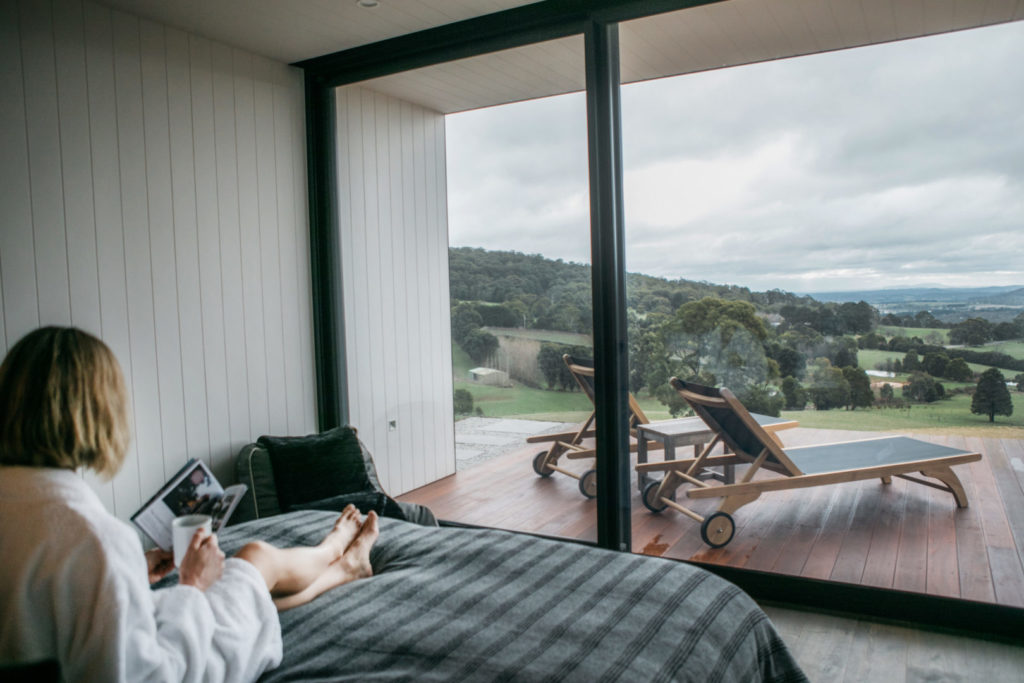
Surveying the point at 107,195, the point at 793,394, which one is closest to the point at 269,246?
the point at 107,195

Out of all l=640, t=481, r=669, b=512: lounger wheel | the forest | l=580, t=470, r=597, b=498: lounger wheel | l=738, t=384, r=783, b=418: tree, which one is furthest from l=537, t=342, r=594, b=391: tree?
l=738, t=384, r=783, b=418: tree

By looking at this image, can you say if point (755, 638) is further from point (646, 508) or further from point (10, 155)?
point (10, 155)

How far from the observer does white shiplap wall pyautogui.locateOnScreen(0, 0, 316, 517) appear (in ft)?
8.61

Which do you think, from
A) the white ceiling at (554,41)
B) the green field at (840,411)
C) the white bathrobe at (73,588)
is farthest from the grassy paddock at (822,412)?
the white bathrobe at (73,588)

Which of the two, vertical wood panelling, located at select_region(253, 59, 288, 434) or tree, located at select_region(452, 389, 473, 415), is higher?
vertical wood panelling, located at select_region(253, 59, 288, 434)

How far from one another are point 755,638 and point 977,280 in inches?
65.7

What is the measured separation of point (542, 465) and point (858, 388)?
1464 millimetres

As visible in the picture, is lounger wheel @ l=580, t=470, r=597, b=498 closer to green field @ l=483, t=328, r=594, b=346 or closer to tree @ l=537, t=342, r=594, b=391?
tree @ l=537, t=342, r=594, b=391

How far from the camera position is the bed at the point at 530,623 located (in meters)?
1.57

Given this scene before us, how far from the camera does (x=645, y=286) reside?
3.10m

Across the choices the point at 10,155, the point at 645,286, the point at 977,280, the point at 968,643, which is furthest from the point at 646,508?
the point at 10,155

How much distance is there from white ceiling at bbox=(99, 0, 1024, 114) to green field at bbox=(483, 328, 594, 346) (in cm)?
115

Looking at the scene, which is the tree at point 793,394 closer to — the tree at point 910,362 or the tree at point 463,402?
the tree at point 910,362

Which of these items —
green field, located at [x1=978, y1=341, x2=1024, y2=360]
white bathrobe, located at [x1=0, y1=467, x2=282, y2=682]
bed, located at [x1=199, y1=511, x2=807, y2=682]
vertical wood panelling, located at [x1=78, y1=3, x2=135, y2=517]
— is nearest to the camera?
white bathrobe, located at [x1=0, y1=467, x2=282, y2=682]
